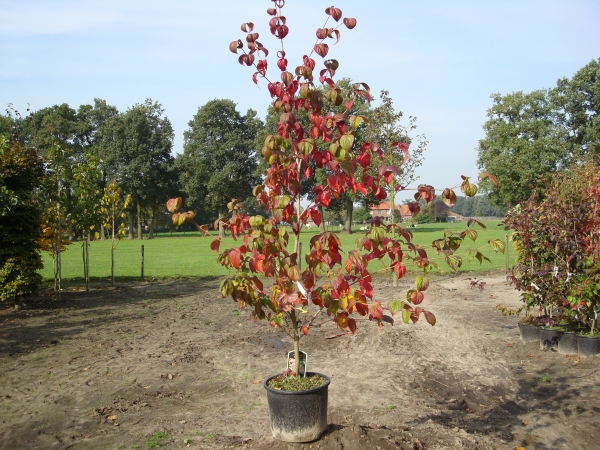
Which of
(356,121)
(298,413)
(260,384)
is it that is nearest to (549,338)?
(260,384)

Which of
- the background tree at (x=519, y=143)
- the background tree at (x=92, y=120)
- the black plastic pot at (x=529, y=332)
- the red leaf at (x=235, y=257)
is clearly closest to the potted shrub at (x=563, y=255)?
the black plastic pot at (x=529, y=332)

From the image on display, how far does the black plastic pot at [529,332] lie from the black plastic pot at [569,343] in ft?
1.79

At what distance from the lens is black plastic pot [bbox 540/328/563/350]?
25.9ft

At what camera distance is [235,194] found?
5538cm

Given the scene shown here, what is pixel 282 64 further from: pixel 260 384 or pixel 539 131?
pixel 539 131

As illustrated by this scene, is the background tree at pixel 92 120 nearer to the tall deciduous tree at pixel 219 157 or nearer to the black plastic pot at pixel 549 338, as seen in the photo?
the tall deciduous tree at pixel 219 157

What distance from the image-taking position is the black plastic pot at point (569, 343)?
7.71 metres

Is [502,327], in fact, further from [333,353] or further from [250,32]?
[250,32]

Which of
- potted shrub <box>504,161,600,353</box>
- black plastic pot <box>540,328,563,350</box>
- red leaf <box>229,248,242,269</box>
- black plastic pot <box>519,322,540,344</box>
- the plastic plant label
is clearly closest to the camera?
red leaf <box>229,248,242,269</box>

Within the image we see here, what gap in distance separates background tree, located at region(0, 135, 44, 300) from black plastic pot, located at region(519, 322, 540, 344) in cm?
1078

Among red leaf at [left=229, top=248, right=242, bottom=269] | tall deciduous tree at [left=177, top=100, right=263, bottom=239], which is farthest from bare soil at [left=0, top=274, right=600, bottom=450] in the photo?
tall deciduous tree at [left=177, top=100, right=263, bottom=239]

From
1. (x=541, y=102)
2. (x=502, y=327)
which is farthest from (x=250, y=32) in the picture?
(x=541, y=102)

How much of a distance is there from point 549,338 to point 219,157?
4915 cm

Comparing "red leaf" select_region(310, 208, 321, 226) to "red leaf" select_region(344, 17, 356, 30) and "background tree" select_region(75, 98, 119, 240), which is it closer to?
"red leaf" select_region(344, 17, 356, 30)
